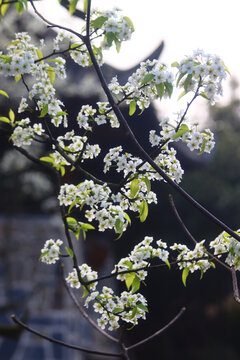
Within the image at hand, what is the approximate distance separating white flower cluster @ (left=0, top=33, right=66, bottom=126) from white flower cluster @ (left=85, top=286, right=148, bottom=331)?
0.51 meters

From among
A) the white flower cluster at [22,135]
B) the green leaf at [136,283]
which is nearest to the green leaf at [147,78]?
the white flower cluster at [22,135]

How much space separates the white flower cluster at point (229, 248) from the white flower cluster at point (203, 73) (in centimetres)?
36

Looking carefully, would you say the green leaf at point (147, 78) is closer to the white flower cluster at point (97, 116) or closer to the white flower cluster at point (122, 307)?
the white flower cluster at point (97, 116)

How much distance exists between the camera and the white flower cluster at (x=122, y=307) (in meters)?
1.17

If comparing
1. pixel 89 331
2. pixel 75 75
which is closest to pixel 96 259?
pixel 89 331

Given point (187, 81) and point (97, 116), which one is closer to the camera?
point (187, 81)

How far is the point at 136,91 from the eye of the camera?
1227 millimetres

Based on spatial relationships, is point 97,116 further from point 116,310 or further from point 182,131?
point 116,310

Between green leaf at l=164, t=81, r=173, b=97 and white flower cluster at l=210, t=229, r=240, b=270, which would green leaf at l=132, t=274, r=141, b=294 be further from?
green leaf at l=164, t=81, r=173, b=97

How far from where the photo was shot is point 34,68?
1.26 m

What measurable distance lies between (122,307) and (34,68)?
2.29 ft

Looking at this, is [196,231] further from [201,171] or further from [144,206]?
[144,206]

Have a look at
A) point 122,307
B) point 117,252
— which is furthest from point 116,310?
point 117,252

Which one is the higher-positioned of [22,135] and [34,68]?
[34,68]
